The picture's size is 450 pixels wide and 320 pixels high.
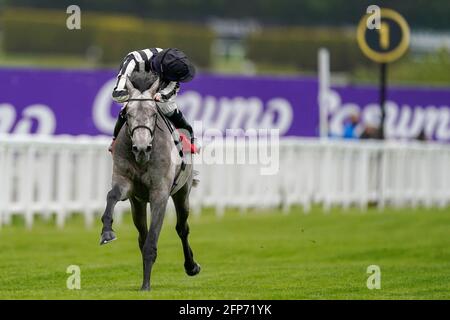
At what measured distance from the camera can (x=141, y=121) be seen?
388 inches

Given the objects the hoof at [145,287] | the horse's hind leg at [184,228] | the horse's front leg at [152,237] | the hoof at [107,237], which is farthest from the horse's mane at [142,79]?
the hoof at [145,287]

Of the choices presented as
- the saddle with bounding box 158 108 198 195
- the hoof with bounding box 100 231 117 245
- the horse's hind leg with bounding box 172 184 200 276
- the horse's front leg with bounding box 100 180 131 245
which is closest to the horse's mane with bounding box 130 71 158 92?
the saddle with bounding box 158 108 198 195

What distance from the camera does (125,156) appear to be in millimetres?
10211

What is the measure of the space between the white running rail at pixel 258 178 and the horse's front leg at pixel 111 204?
700 cm

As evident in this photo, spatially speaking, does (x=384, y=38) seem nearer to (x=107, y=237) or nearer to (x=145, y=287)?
(x=145, y=287)

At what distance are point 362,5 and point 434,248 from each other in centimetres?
2911

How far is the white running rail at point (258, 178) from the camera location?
17344 mm

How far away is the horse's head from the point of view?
980 cm

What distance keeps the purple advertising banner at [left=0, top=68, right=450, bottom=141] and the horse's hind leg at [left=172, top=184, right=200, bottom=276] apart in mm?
8963

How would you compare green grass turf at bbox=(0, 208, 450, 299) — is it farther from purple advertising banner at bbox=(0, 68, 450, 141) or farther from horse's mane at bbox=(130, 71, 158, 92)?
purple advertising banner at bbox=(0, 68, 450, 141)

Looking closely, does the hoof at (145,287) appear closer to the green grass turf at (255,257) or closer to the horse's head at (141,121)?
the green grass turf at (255,257)

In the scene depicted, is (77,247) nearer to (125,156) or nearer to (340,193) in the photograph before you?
(125,156)
